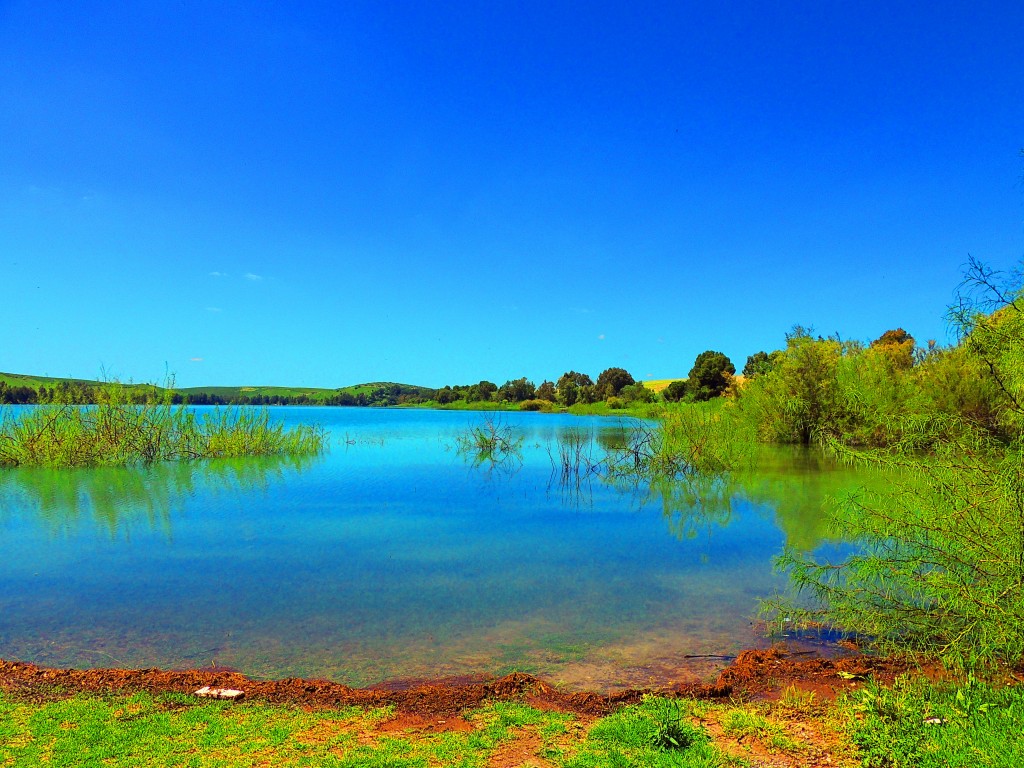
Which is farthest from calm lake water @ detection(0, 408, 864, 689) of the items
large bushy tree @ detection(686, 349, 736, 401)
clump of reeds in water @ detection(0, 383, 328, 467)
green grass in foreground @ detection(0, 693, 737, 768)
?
large bushy tree @ detection(686, 349, 736, 401)

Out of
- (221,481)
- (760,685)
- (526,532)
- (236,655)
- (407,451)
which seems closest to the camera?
(760,685)

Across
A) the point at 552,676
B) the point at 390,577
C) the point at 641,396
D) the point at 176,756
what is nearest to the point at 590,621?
the point at 552,676

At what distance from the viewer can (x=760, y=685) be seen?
5.44 m

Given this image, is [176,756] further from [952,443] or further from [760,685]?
[952,443]

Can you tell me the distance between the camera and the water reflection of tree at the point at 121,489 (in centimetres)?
1378

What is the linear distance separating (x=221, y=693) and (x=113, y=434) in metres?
23.2

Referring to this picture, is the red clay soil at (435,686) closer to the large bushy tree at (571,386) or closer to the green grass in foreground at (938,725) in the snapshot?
the green grass in foreground at (938,725)

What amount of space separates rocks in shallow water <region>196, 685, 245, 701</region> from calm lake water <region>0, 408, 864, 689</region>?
32.7 inches

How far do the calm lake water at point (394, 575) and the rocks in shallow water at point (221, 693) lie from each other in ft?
2.72

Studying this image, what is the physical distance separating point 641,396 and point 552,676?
72.7 meters

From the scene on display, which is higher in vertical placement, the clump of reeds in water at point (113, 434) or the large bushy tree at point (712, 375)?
the large bushy tree at point (712, 375)

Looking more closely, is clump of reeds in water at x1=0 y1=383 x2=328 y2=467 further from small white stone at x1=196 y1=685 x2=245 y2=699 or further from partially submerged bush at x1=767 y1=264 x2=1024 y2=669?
partially submerged bush at x1=767 y1=264 x2=1024 y2=669

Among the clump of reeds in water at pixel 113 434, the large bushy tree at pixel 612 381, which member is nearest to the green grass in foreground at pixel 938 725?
the clump of reeds in water at pixel 113 434

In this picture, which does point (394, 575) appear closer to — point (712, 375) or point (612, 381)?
point (712, 375)
